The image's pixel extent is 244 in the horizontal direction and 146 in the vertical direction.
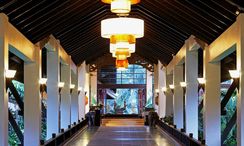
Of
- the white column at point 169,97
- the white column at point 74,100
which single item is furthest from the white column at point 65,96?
the white column at point 169,97

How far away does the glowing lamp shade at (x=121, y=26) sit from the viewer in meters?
8.79

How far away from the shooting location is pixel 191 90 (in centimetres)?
1653

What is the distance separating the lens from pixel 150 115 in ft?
87.2

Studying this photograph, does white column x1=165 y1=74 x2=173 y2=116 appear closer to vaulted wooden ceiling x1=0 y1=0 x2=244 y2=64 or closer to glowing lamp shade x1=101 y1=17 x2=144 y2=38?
vaulted wooden ceiling x1=0 y1=0 x2=244 y2=64

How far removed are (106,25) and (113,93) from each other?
2913cm

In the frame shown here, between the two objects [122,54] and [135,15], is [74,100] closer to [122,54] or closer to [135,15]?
[135,15]

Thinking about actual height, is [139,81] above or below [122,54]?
above

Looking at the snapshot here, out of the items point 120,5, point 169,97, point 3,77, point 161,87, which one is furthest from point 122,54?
point 161,87

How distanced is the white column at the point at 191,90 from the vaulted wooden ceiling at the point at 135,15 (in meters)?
0.72

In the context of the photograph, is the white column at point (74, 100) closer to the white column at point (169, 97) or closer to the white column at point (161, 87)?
the white column at point (169, 97)

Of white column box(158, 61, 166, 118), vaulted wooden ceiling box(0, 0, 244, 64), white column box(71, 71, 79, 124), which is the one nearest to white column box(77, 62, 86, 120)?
white column box(71, 71, 79, 124)

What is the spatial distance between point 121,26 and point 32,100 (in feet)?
19.1

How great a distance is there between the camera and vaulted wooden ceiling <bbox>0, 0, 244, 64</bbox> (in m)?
10.6

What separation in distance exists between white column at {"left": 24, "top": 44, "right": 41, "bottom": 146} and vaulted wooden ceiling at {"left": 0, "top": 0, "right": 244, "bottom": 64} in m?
0.81
